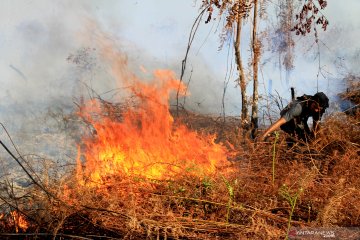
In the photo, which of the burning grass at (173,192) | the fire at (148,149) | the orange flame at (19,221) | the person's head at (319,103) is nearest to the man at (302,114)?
the person's head at (319,103)

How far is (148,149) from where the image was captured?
4.80 meters

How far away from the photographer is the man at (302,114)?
581cm

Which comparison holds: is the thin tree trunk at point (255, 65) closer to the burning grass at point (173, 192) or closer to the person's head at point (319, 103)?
the person's head at point (319, 103)

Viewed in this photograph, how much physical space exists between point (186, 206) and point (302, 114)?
10.3ft

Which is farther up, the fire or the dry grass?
the fire

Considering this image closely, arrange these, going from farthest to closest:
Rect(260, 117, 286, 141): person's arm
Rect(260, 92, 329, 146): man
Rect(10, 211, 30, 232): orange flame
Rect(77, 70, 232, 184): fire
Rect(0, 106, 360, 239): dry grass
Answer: Rect(260, 92, 329, 146): man < Rect(260, 117, 286, 141): person's arm < Rect(77, 70, 232, 184): fire < Rect(10, 211, 30, 232): orange flame < Rect(0, 106, 360, 239): dry grass

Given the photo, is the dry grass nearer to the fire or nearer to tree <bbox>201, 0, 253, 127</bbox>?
the fire

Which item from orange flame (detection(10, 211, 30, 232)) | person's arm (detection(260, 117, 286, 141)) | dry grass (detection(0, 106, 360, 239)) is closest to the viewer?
dry grass (detection(0, 106, 360, 239))

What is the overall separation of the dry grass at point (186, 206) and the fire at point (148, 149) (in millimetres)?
170

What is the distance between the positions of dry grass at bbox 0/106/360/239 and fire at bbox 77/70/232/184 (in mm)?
170

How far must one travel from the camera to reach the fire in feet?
13.8

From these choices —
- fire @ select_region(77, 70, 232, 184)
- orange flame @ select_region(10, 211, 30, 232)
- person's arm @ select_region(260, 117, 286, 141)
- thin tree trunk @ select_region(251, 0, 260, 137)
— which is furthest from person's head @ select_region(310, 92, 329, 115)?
orange flame @ select_region(10, 211, 30, 232)

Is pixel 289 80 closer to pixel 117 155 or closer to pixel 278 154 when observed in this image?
pixel 278 154

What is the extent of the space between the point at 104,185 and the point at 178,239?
4.12 ft
